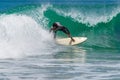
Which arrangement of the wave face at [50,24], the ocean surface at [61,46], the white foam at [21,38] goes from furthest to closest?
the wave face at [50,24], the white foam at [21,38], the ocean surface at [61,46]

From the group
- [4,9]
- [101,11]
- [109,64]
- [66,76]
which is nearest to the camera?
[66,76]

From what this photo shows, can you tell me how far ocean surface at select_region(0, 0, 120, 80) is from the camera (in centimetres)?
1375

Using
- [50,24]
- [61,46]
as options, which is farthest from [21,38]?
[50,24]

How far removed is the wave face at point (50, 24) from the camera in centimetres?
2016

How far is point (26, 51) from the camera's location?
18.3m

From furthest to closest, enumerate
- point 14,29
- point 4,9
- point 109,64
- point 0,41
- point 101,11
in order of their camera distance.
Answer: point 4,9
point 101,11
point 14,29
point 0,41
point 109,64

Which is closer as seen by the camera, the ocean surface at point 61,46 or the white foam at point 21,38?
the ocean surface at point 61,46

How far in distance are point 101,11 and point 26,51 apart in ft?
59.2

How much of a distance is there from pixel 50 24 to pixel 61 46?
8.28 m

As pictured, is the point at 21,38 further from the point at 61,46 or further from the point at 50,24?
the point at 50,24

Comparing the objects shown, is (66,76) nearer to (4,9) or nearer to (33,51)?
(33,51)

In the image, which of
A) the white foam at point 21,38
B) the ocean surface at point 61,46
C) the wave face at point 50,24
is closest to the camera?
the ocean surface at point 61,46

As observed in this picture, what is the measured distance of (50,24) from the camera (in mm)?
29609

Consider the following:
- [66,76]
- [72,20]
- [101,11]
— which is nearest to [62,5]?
[101,11]
